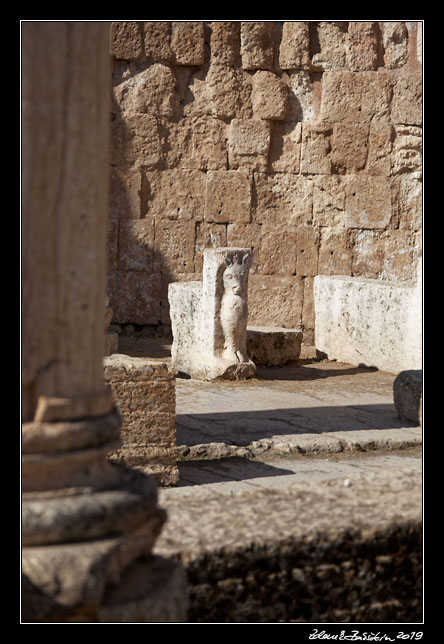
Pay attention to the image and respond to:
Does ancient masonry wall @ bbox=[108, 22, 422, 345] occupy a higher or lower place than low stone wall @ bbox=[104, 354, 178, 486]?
higher

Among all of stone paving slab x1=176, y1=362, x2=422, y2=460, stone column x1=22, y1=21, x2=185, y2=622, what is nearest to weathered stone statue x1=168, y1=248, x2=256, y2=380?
stone paving slab x1=176, y1=362, x2=422, y2=460

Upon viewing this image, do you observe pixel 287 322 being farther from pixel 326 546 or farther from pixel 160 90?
pixel 326 546

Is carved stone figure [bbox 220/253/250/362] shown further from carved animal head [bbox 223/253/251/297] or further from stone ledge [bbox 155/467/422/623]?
stone ledge [bbox 155/467/422/623]

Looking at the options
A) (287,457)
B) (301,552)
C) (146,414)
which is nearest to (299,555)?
(301,552)

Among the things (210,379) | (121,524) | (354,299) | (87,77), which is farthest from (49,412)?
(354,299)

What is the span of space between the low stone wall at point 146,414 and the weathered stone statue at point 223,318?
3724 mm

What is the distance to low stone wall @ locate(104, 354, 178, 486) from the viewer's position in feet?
20.0

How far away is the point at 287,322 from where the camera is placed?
1287 centimetres

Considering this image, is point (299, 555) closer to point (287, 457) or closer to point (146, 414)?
point (146, 414)

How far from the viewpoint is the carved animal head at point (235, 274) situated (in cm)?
998

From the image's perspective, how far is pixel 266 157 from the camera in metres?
12.7

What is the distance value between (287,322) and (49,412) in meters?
10.3

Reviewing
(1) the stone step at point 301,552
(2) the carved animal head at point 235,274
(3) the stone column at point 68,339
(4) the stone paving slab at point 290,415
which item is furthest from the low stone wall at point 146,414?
(2) the carved animal head at point 235,274

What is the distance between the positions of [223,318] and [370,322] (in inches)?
70.6
